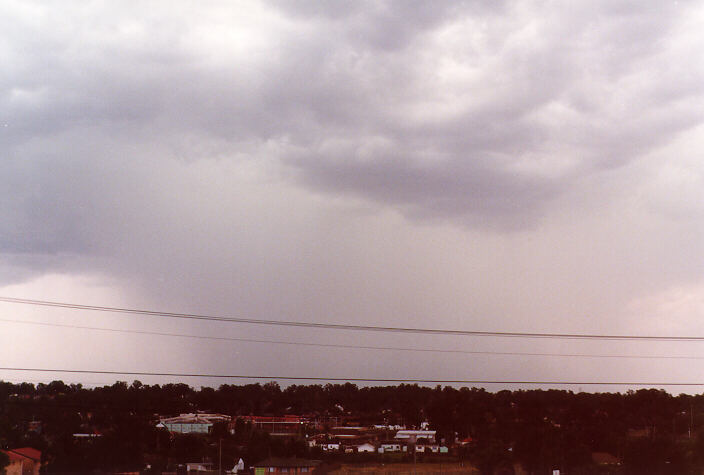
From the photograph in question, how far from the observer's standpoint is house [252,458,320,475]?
255ft

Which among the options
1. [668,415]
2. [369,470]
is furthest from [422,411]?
[668,415]

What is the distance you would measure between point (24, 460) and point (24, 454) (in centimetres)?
83

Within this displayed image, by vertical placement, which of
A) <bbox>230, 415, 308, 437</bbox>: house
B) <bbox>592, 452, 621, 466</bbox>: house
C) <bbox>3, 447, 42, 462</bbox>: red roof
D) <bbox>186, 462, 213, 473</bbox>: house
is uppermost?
<bbox>230, 415, 308, 437</bbox>: house

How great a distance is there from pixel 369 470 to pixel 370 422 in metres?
28.5

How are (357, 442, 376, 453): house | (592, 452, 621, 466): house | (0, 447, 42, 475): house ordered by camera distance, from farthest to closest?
1. (357, 442, 376, 453): house
2. (592, 452, 621, 466): house
3. (0, 447, 42, 475): house

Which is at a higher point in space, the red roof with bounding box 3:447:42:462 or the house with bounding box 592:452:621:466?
the red roof with bounding box 3:447:42:462

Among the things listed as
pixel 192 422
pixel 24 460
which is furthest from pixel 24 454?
pixel 192 422

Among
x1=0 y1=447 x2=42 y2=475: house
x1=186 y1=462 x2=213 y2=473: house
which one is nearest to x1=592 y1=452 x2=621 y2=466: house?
x1=186 y1=462 x2=213 y2=473: house

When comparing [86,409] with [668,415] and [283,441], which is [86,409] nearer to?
[283,441]

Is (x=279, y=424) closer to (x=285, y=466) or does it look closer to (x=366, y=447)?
(x=366, y=447)

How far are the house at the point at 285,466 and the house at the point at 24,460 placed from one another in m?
21.4

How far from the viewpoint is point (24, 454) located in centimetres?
7125

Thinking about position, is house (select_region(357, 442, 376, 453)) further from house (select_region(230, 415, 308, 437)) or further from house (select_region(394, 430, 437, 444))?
house (select_region(230, 415, 308, 437))

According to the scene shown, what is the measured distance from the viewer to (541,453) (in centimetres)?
8631
